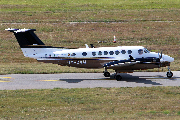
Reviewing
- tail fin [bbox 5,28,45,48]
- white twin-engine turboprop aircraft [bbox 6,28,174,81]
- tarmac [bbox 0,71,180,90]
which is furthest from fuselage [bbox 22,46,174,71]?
tarmac [bbox 0,71,180,90]

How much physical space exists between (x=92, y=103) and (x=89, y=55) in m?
7.80

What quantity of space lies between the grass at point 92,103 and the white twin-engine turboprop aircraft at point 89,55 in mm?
3294

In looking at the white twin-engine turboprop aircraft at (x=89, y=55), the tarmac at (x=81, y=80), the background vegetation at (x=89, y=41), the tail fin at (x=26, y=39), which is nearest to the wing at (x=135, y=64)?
the white twin-engine turboprop aircraft at (x=89, y=55)

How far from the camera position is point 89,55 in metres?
31.4

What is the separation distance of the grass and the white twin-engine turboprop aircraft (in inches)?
130

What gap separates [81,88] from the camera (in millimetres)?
28594

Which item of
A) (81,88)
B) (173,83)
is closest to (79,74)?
(81,88)

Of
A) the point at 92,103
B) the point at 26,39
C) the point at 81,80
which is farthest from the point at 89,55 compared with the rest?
the point at 92,103

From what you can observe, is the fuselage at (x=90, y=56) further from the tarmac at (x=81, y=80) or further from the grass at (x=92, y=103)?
the grass at (x=92, y=103)

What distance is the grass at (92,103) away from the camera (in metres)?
21.3

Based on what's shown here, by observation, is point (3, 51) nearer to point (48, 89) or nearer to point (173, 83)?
point (48, 89)

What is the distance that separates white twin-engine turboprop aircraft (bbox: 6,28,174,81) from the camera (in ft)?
102

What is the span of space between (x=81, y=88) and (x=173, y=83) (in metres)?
7.95

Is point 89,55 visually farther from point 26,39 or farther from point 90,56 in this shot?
point 26,39
